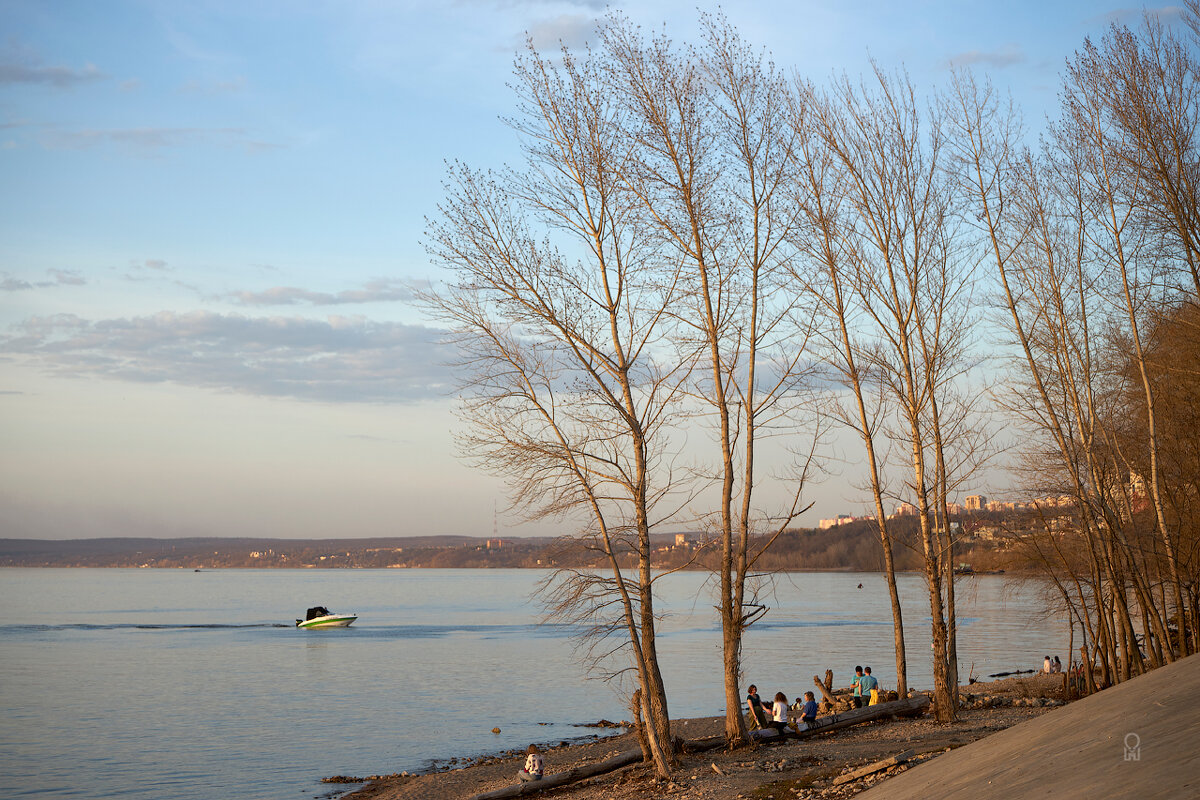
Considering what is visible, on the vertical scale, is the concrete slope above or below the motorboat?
above

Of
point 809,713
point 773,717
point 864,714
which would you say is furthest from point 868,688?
point 773,717

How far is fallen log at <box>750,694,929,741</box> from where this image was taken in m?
19.3

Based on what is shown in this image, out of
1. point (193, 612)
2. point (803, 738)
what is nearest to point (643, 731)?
point (803, 738)

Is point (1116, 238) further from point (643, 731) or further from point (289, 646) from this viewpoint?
point (289, 646)

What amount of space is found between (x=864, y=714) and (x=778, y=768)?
20.5ft

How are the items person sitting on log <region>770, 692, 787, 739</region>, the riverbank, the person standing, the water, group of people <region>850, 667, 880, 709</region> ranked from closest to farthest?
the riverbank < person sitting on log <region>770, 692, 787, 739</region> < group of people <region>850, 667, 880, 709</region> < the person standing < the water

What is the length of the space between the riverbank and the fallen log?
24cm

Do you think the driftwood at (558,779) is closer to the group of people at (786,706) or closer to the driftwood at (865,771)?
the group of people at (786,706)

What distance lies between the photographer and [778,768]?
48.8 ft

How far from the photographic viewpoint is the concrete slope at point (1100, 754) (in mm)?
4492

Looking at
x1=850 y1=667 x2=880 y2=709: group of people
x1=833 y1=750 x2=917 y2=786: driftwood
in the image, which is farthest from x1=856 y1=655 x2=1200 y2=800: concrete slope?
x1=850 y1=667 x2=880 y2=709: group of people

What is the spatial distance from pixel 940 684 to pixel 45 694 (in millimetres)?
41811

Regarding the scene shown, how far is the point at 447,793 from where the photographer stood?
70.7 ft

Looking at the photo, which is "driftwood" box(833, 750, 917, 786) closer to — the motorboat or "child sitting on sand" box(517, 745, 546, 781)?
"child sitting on sand" box(517, 745, 546, 781)
